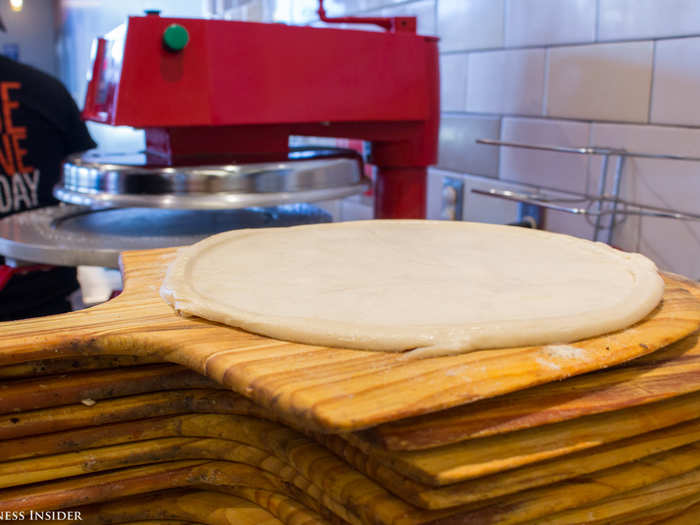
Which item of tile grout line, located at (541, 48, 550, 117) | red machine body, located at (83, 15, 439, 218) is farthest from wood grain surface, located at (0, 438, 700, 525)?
tile grout line, located at (541, 48, 550, 117)

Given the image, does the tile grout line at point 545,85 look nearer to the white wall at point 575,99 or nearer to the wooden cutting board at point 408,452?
the white wall at point 575,99

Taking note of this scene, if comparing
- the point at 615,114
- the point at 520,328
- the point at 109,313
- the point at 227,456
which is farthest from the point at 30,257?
the point at 615,114

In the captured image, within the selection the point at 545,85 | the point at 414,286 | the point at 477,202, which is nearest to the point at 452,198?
the point at 477,202

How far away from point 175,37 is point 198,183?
198mm

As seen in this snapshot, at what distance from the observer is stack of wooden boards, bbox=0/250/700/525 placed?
16.5 inches

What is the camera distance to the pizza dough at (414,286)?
50 cm

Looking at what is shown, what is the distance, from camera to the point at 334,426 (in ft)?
1.23

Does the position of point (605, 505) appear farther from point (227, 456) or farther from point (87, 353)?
point (87, 353)

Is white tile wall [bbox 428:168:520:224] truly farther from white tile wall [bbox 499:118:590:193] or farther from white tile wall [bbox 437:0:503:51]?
white tile wall [bbox 437:0:503:51]

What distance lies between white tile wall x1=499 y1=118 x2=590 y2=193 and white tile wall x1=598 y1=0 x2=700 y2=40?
163 millimetres

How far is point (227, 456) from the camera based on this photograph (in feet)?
1.91

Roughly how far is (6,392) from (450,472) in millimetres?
372
